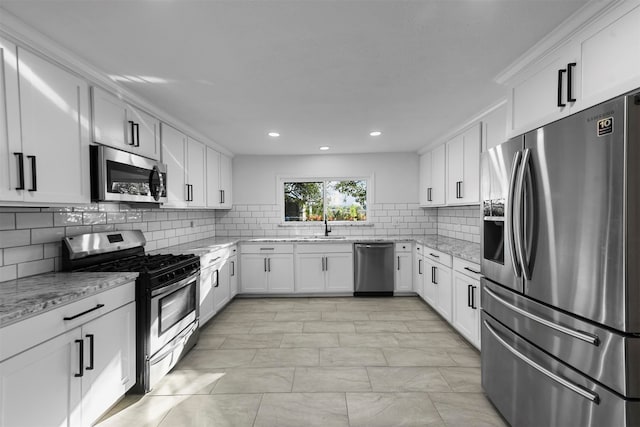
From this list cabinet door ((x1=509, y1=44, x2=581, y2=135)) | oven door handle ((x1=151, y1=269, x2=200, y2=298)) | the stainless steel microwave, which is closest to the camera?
cabinet door ((x1=509, y1=44, x2=581, y2=135))

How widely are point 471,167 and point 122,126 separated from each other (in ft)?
11.1

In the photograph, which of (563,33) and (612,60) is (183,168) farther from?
(612,60)

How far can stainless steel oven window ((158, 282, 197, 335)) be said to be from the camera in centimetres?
245

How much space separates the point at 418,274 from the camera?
4711 mm

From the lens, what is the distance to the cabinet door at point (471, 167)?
11.1 feet

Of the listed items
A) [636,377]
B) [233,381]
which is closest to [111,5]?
[233,381]

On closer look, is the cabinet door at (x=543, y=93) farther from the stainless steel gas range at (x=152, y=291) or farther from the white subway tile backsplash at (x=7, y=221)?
the white subway tile backsplash at (x=7, y=221)

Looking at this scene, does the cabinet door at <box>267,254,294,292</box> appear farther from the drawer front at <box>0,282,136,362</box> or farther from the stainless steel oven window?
the drawer front at <box>0,282,136,362</box>

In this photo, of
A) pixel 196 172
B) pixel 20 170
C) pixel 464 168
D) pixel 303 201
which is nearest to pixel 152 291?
pixel 20 170

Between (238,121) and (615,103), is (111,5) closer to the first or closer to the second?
(238,121)

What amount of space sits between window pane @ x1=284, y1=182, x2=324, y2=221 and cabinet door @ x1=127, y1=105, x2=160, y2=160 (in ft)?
8.91

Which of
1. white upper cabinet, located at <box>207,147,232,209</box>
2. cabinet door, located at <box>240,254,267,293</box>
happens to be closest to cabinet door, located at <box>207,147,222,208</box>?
white upper cabinet, located at <box>207,147,232,209</box>

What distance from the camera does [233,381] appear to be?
251cm

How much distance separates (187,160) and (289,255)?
2.02 meters
